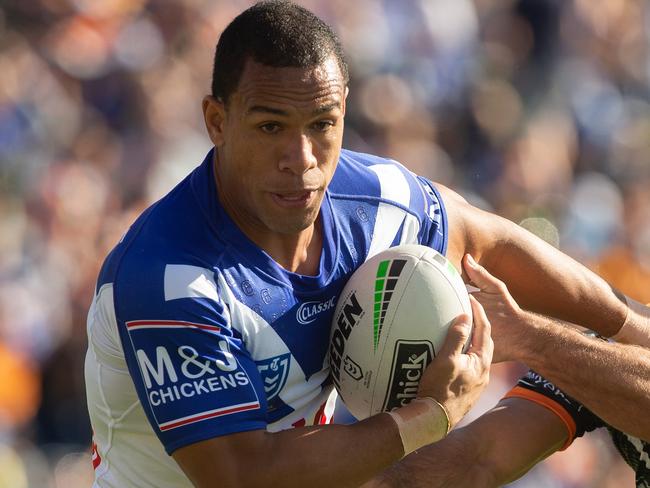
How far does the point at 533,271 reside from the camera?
444 cm

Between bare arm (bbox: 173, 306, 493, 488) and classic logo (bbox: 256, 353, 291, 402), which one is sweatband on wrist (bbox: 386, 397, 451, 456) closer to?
bare arm (bbox: 173, 306, 493, 488)

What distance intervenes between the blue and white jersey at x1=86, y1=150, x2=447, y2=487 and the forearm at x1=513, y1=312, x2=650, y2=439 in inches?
22.2

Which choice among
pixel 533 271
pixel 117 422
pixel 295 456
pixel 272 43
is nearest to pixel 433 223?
pixel 533 271

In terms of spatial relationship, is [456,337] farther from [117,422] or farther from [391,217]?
[117,422]

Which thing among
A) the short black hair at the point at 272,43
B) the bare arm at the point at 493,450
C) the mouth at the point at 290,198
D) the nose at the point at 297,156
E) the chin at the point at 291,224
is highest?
the short black hair at the point at 272,43

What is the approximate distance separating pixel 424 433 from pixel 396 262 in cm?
59

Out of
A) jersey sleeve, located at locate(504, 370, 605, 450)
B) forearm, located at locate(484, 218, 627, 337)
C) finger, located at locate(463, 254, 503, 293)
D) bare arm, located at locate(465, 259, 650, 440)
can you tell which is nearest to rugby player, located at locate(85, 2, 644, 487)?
finger, located at locate(463, 254, 503, 293)

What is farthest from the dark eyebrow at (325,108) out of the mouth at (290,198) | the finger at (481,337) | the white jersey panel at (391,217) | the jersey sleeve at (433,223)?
the finger at (481,337)

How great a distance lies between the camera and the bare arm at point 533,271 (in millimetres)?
4352

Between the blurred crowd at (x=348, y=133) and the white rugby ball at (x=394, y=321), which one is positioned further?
the blurred crowd at (x=348, y=133)

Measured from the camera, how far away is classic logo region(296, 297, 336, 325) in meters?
3.73

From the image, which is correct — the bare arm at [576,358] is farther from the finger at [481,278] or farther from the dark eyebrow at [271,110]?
the dark eyebrow at [271,110]

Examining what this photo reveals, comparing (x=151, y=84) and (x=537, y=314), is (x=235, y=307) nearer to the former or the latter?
(x=537, y=314)

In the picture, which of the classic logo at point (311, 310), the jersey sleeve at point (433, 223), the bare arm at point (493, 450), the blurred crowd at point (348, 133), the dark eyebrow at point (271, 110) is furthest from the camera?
the blurred crowd at point (348, 133)
